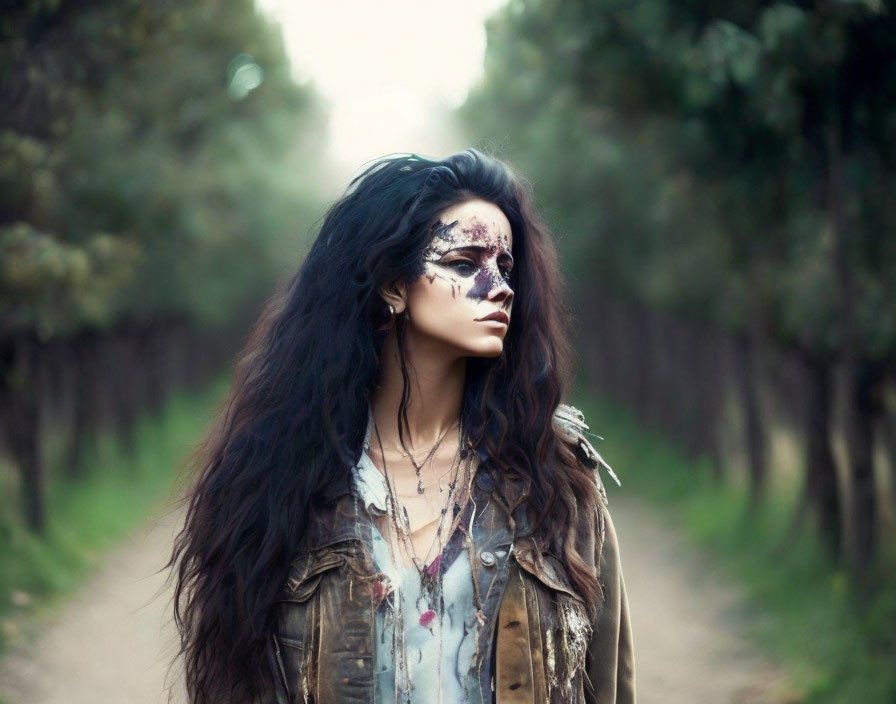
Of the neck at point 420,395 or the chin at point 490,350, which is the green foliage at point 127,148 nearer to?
the neck at point 420,395

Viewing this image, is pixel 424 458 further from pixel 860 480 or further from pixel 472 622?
pixel 860 480

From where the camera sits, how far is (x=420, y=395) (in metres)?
3.07

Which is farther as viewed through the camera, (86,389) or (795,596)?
(86,389)

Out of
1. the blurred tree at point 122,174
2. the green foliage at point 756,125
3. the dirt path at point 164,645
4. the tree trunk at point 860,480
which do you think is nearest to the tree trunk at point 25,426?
the blurred tree at point 122,174

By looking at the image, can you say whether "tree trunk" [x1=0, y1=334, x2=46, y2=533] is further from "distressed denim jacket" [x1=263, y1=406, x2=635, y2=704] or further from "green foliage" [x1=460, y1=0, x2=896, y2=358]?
"distressed denim jacket" [x1=263, y1=406, x2=635, y2=704]

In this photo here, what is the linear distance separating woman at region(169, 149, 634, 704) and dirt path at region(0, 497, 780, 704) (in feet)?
11.0

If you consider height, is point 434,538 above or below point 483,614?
above

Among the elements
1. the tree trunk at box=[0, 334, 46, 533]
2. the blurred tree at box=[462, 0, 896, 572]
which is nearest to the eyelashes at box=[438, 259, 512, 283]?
the blurred tree at box=[462, 0, 896, 572]

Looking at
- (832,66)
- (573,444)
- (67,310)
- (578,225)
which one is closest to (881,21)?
(832,66)

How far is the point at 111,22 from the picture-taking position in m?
7.38

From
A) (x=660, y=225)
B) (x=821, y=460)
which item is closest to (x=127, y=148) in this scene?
(x=660, y=225)

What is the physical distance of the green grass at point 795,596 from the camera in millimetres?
6922

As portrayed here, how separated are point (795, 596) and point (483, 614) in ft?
21.6

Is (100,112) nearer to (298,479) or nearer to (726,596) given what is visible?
(726,596)
